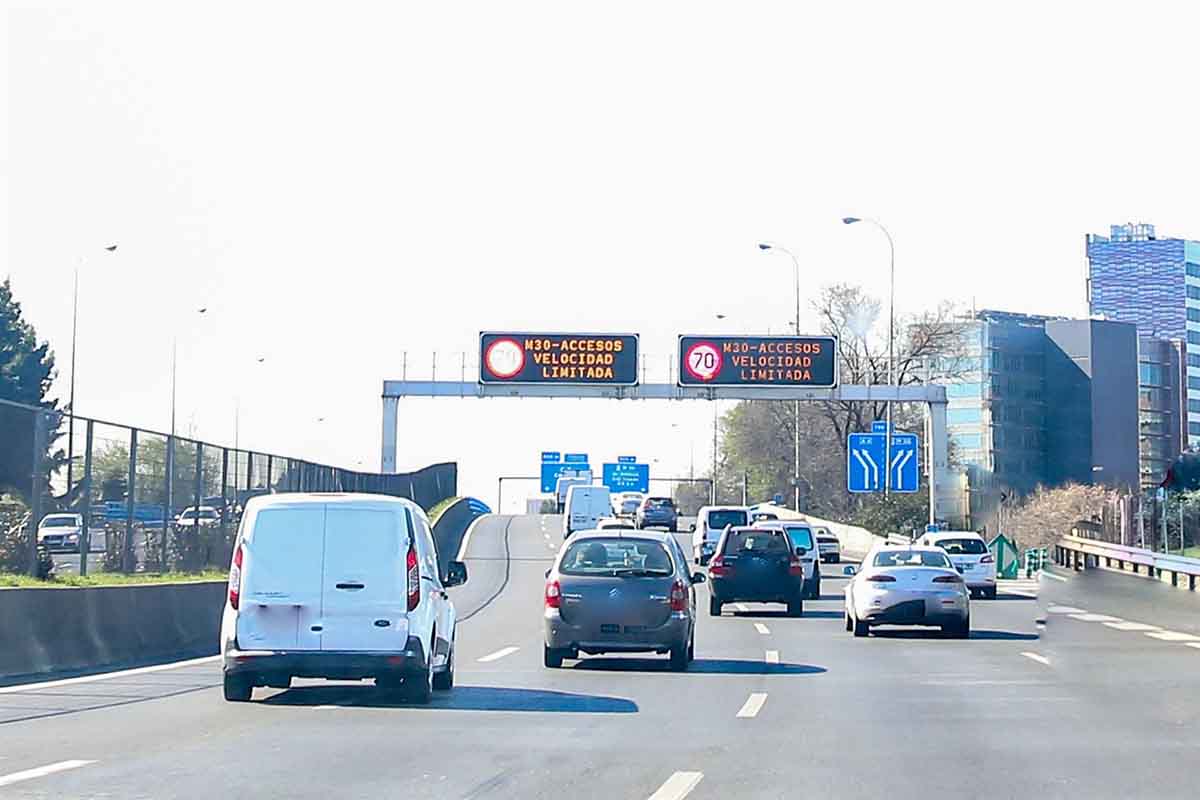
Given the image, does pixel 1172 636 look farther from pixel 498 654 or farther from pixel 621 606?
pixel 621 606

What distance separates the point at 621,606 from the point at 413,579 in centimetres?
505

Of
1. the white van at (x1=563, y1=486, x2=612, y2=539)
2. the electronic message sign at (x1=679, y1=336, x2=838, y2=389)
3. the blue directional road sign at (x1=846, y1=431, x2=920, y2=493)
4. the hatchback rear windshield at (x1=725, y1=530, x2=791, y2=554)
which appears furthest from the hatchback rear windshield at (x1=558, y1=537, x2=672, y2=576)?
the white van at (x1=563, y1=486, x2=612, y2=539)

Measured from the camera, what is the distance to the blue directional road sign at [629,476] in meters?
99.6

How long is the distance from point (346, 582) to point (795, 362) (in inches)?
1454

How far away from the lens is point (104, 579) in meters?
23.0

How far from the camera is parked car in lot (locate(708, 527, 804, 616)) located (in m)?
32.2

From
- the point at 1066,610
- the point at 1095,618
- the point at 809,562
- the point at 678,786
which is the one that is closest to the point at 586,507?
the point at 809,562

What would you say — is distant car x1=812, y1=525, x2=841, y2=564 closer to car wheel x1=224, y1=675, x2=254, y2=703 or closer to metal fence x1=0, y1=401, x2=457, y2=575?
metal fence x1=0, y1=401, x2=457, y2=575

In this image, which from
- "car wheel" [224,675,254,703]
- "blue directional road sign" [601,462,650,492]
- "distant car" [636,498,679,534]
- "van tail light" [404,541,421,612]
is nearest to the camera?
"van tail light" [404,541,421,612]

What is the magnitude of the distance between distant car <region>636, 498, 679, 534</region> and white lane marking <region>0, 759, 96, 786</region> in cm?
5883

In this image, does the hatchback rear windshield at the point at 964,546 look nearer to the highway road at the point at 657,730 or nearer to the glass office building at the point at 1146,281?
the highway road at the point at 657,730

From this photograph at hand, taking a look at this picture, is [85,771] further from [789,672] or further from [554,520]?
[554,520]

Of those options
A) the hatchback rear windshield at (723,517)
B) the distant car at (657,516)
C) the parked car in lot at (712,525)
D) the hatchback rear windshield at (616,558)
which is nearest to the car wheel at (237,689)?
the hatchback rear windshield at (616,558)

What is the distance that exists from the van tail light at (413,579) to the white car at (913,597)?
1226 cm
